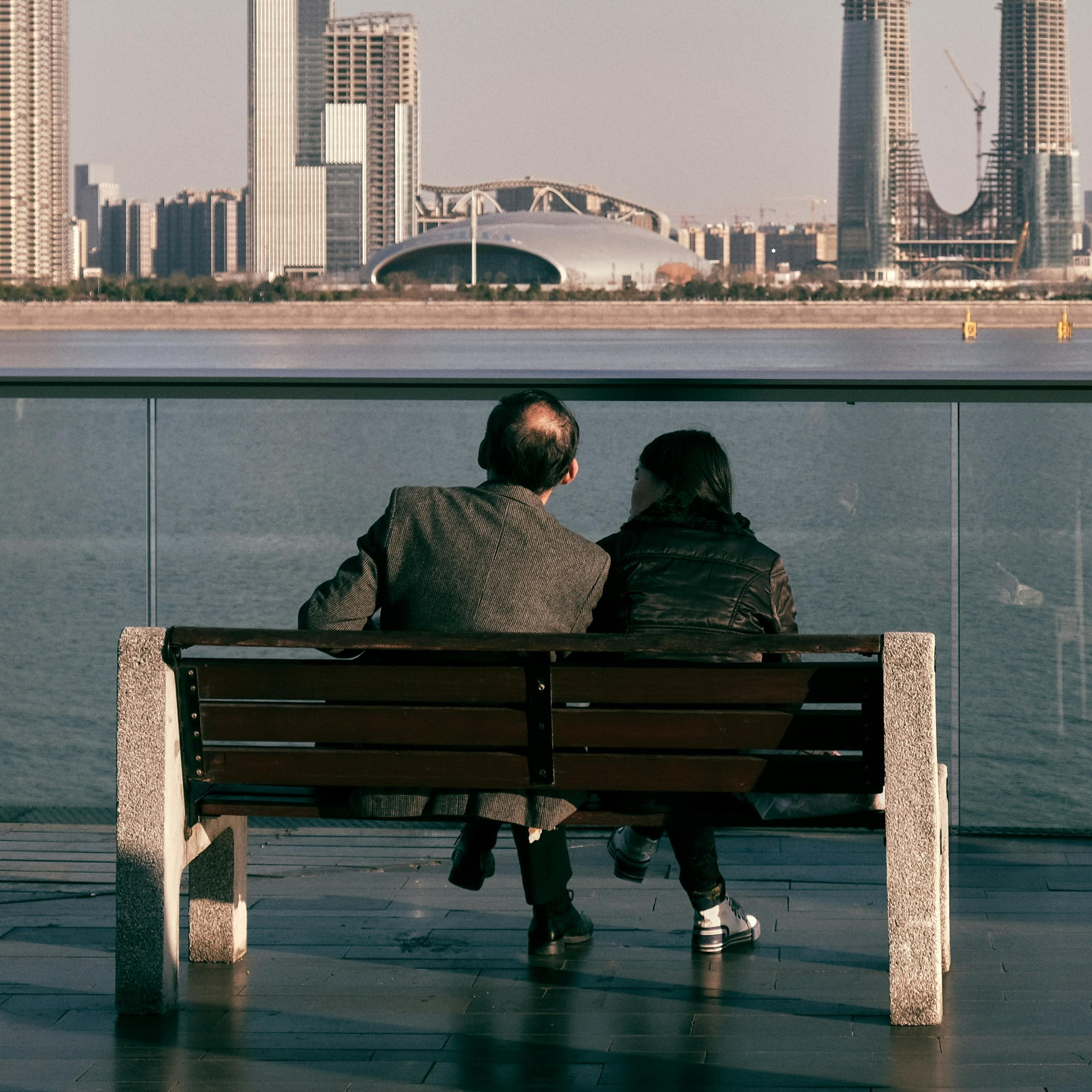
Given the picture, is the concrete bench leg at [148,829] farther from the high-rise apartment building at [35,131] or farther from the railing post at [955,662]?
the high-rise apartment building at [35,131]

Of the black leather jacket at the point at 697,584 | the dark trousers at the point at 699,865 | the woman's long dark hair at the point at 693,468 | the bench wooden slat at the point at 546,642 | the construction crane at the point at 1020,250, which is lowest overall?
the dark trousers at the point at 699,865

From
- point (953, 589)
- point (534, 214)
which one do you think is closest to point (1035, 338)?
point (534, 214)

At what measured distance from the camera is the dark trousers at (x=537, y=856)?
2.89m

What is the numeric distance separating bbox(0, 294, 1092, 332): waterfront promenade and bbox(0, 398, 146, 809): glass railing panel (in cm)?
7896

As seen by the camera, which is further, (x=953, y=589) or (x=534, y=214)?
(x=534, y=214)

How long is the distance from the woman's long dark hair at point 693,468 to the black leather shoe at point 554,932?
755 mm

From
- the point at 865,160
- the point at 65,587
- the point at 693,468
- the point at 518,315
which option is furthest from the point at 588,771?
the point at 865,160

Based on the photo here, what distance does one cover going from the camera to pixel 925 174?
502ft

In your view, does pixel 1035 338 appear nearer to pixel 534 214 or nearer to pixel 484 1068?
pixel 534 214

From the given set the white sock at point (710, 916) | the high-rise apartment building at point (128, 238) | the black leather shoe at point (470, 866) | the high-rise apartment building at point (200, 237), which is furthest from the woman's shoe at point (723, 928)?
the high-rise apartment building at point (200, 237)

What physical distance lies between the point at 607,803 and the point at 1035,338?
9419 cm

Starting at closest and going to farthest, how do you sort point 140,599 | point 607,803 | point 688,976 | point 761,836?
1. point 607,803
2. point 688,976
3. point 761,836
4. point 140,599

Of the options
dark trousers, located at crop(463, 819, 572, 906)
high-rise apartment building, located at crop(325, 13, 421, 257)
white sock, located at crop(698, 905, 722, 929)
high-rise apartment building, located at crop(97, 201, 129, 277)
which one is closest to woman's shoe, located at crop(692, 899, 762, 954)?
white sock, located at crop(698, 905, 722, 929)

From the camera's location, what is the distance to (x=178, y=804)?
2.64 metres
